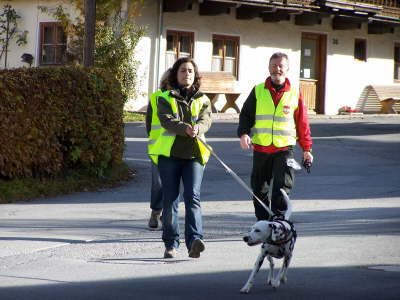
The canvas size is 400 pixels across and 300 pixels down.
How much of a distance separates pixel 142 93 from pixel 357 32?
10271mm

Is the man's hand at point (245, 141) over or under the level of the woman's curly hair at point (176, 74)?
under

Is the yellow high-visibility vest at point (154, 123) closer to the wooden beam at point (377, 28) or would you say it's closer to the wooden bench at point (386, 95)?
the wooden bench at point (386, 95)

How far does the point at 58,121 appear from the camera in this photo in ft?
40.8

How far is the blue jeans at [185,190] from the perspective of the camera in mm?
7652

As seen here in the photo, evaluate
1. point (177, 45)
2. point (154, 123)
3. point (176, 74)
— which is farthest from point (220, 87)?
point (176, 74)

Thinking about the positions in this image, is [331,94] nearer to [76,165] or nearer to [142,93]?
[142,93]

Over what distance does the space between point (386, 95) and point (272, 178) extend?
85.2ft

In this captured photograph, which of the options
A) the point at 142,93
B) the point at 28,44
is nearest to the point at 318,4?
the point at 142,93

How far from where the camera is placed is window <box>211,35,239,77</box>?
94.2 ft

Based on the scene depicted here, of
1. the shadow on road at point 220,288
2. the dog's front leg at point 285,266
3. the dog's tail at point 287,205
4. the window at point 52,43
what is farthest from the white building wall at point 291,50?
the dog's front leg at point 285,266

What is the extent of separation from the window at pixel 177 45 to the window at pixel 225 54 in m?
1.06

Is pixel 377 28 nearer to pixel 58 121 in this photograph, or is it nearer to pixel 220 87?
pixel 220 87

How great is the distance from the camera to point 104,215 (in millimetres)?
10586

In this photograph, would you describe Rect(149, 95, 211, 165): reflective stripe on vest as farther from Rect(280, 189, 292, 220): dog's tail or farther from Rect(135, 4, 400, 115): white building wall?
Rect(135, 4, 400, 115): white building wall
